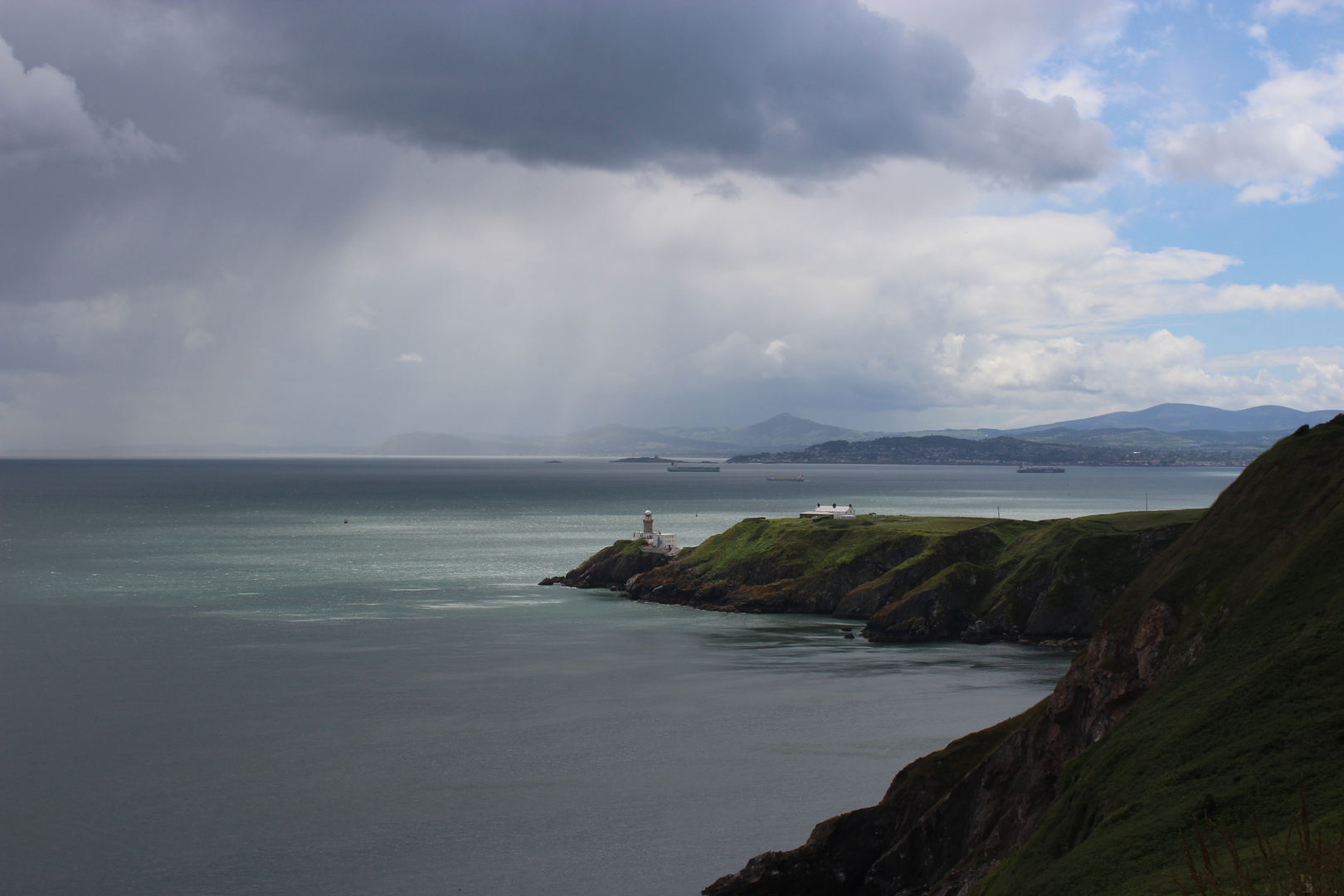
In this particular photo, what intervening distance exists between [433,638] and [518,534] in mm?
95538

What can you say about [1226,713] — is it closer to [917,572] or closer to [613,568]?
[917,572]

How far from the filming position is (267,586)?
111875 millimetres

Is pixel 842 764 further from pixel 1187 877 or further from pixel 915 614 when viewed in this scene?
pixel 915 614

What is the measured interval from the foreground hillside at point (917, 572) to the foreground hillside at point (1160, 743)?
4946cm

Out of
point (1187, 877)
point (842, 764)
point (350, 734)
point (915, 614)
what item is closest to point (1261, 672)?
point (1187, 877)

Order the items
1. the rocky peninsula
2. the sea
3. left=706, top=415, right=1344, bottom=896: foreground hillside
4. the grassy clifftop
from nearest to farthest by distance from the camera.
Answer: the rocky peninsula, left=706, top=415, right=1344, bottom=896: foreground hillside, the sea, the grassy clifftop

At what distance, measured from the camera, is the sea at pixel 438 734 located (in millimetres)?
37500

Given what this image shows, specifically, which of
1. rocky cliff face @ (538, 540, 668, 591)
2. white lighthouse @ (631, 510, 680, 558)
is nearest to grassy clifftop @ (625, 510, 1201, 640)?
rocky cliff face @ (538, 540, 668, 591)

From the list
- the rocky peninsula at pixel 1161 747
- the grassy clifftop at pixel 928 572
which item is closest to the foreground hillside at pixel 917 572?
the grassy clifftop at pixel 928 572

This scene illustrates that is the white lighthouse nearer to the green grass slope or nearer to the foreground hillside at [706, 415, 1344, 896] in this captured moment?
the foreground hillside at [706, 415, 1344, 896]

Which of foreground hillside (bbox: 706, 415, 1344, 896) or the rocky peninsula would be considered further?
foreground hillside (bbox: 706, 415, 1344, 896)

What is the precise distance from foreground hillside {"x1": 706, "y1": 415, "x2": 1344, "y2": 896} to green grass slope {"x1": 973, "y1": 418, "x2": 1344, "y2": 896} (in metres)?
0.06

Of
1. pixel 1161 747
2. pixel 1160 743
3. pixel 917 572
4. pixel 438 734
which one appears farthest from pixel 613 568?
pixel 1161 747

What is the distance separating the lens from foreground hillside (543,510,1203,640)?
86250mm
